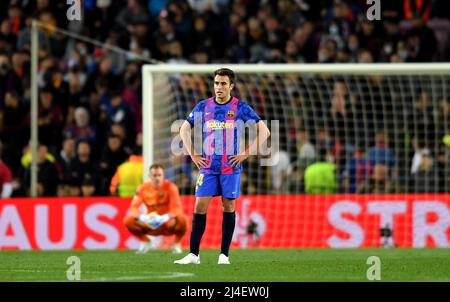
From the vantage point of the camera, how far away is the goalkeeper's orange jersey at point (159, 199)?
17.2 m

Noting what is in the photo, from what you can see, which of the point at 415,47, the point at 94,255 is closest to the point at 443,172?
the point at 415,47

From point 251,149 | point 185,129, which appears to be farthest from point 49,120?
point 251,149

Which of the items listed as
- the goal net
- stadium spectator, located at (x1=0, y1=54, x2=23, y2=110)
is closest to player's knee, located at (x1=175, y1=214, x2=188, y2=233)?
the goal net

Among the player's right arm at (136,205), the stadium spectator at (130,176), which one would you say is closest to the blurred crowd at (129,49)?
the stadium spectator at (130,176)

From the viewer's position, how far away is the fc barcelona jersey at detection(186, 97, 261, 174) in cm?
1275

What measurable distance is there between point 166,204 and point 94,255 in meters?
1.55

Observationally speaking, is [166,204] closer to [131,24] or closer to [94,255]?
[94,255]

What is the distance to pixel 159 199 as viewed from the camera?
17.3 metres

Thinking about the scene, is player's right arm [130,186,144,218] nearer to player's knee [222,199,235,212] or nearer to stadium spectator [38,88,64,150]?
player's knee [222,199,235,212]

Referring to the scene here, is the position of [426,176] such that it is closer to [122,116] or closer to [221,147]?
[122,116]

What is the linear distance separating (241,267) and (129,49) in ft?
39.7

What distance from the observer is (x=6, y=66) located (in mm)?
23406

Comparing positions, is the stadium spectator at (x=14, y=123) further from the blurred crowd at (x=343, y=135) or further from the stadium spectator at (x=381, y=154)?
the stadium spectator at (x=381, y=154)

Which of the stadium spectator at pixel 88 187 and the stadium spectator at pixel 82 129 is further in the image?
the stadium spectator at pixel 82 129
